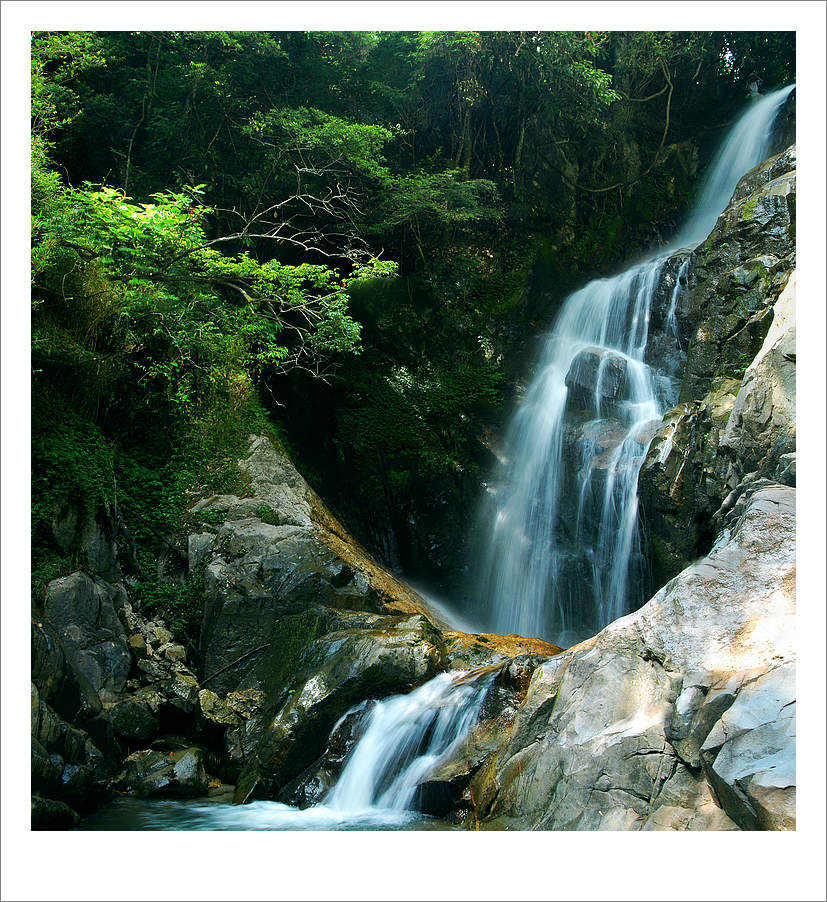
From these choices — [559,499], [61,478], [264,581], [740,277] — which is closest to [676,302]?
[740,277]

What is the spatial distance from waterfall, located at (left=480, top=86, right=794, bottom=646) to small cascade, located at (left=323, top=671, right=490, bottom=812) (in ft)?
10.3

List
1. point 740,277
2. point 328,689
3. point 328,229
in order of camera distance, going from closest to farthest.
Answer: point 328,689
point 740,277
point 328,229

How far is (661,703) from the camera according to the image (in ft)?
13.2

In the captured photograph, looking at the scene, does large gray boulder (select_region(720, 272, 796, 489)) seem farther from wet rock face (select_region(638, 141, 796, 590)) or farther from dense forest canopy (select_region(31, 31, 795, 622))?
dense forest canopy (select_region(31, 31, 795, 622))

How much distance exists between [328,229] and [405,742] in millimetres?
7990

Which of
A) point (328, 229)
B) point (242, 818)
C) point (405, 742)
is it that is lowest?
point (242, 818)

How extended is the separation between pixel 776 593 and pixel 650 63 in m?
11.2

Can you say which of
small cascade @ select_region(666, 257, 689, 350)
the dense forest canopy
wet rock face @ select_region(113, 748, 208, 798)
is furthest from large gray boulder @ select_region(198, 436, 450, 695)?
small cascade @ select_region(666, 257, 689, 350)

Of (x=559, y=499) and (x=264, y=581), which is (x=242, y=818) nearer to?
(x=264, y=581)

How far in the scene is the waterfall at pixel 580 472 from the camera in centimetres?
829

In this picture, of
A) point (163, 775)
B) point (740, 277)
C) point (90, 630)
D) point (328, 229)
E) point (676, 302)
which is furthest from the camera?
point (328, 229)

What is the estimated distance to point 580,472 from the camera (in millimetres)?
9008

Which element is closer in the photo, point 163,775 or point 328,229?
point 163,775

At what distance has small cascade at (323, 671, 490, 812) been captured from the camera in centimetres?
507
